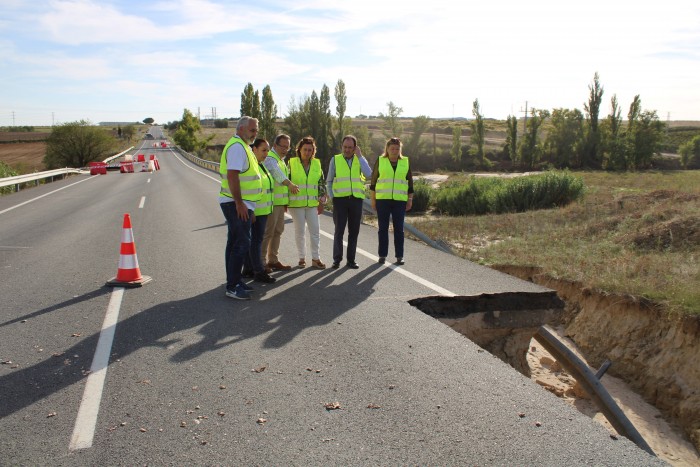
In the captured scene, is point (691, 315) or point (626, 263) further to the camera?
point (626, 263)

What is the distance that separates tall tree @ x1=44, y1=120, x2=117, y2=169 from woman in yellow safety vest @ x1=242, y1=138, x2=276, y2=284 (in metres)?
49.8

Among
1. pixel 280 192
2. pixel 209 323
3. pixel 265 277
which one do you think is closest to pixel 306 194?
pixel 280 192

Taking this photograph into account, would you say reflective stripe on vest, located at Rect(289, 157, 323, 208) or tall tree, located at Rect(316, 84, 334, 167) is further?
tall tree, located at Rect(316, 84, 334, 167)

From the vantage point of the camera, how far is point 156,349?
16.0ft

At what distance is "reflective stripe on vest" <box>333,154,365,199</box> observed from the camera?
26.0ft

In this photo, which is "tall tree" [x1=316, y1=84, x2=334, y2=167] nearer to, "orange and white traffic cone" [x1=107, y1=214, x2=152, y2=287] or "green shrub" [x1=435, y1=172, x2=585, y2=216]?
"green shrub" [x1=435, y1=172, x2=585, y2=216]

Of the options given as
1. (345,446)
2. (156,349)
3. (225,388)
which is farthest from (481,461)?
(156,349)

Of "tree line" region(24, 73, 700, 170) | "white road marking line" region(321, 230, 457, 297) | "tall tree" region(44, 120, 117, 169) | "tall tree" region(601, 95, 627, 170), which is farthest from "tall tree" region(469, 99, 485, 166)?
"white road marking line" region(321, 230, 457, 297)

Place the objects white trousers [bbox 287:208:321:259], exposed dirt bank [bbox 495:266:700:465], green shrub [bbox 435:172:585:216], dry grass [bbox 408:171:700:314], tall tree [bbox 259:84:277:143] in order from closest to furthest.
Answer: exposed dirt bank [bbox 495:266:700:465] → dry grass [bbox 408:171:700:314] → white trousers [bbox 287:208:321:259] → green shrub [bbox 435:172:585:216] → tall tree [bbox 259:84:277:143]

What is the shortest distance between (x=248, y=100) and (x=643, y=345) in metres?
59.7

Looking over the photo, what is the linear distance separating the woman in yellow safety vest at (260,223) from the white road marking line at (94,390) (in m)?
1.80

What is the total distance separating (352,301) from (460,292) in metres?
1.33

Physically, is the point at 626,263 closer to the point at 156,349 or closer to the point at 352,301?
the point at 352,301

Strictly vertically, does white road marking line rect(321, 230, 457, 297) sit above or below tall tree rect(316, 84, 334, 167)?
below
